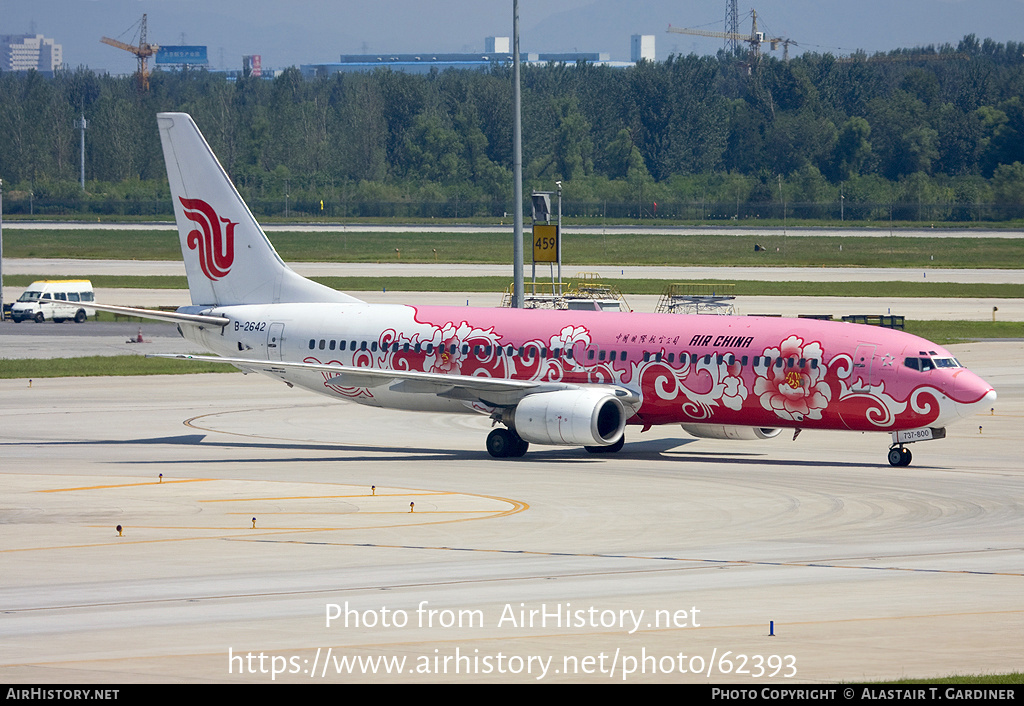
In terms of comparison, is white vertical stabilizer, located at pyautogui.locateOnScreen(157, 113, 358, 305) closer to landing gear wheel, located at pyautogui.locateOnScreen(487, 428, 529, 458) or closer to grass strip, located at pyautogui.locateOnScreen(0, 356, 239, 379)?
landing gear wheel, located at pyautogui.locateOnScreen(487, 428, 529, 458)

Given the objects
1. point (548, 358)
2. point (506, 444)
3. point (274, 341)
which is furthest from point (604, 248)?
point (506, 444)

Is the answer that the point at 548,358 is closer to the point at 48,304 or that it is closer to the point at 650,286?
the point at 48,304

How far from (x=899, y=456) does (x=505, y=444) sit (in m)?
11.6

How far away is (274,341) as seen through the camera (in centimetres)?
4653

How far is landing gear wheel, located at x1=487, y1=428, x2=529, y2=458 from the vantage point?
42.0 metres

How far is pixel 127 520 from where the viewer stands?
3097 centimetres

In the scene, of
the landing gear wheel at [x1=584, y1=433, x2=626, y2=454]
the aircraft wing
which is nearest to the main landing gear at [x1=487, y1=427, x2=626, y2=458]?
the landing gear wheel at [x1=584, y1=433, x2=626, y2=454]

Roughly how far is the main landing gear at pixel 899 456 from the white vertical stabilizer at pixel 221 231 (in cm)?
1925

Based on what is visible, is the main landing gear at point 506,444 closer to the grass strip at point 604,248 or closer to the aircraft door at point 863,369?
the aircraft door at point 863,369

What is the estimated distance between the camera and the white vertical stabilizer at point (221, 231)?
47688mm

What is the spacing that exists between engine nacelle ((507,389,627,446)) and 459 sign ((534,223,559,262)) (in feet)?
75.5

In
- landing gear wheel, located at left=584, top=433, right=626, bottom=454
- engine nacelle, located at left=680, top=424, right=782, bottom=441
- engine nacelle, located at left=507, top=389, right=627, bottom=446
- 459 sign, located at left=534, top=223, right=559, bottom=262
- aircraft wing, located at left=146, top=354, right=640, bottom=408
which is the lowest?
landing gear wheel, located at left=584, top=433, right=626, bottom=454
